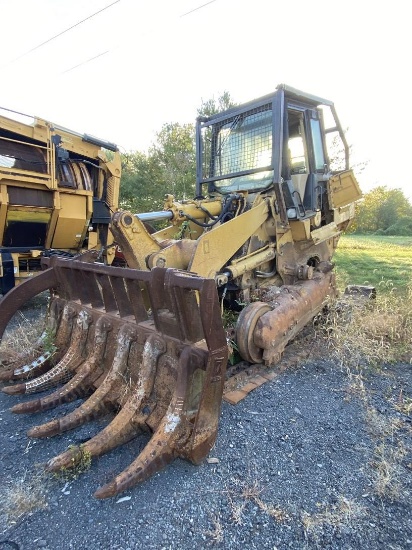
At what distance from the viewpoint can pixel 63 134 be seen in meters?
6.20

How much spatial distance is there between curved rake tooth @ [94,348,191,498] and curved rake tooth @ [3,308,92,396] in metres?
1.33

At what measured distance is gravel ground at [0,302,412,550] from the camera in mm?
1795

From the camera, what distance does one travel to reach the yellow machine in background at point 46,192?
5598 mm

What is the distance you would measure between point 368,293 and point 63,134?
5740 millimetres

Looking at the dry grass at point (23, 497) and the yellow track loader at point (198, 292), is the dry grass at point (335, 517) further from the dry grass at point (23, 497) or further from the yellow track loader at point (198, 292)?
the dry grass at point (23, 497)

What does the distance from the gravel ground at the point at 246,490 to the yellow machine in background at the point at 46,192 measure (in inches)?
145

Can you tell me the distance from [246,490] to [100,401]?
1.22 meters

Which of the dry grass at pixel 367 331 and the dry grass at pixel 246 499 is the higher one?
the dry grass at pixel 367 331

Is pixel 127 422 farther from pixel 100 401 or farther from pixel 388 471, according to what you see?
pixel 388 471

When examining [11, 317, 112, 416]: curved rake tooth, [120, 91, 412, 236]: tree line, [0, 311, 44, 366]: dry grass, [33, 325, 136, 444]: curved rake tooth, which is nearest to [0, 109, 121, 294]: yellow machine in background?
[0, 311, 44, 366]: dry grass

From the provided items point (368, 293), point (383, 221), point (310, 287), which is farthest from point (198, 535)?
point (383, 221)

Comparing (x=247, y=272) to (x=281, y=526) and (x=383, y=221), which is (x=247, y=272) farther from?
(x=383, y=221)

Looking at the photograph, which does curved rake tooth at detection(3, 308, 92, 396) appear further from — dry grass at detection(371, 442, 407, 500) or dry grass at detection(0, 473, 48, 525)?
dry grass at detection(371, 442, 407, 500)

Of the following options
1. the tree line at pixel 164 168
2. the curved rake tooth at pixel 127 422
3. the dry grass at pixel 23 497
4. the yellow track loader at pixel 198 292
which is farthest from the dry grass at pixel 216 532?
the tree line at pixel 164 168
